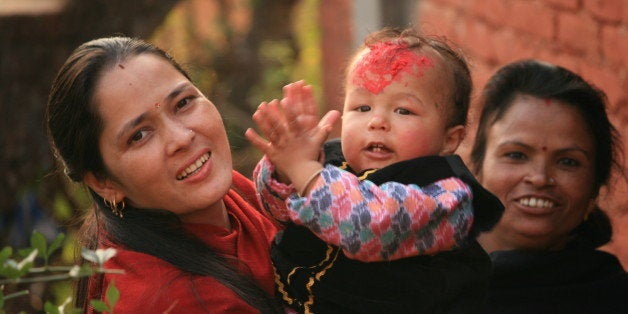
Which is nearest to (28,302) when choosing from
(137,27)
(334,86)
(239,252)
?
(137,27)

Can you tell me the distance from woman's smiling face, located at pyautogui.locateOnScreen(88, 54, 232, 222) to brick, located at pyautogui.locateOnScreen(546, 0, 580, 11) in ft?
7.63

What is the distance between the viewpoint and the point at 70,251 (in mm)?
4336

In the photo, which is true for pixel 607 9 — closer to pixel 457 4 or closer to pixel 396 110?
pixel 457 4

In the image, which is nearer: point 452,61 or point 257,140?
point 257,140

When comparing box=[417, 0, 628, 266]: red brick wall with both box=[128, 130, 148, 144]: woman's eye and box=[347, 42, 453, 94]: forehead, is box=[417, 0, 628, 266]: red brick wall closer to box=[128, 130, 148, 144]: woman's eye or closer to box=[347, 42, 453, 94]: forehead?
box=[347, 42, 453, 94]: forehead

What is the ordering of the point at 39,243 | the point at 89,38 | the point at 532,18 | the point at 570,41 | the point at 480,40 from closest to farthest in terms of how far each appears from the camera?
the point at 39,243
the point at 89,38
the point at 570,41
the point at 532,18
the point at 480,40

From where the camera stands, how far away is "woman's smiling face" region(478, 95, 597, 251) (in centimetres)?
325

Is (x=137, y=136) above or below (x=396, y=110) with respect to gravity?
below

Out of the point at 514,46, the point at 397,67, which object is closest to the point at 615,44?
the point at 514,46

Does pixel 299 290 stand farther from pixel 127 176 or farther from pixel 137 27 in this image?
pixel 137 27

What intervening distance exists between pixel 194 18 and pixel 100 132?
6.38m

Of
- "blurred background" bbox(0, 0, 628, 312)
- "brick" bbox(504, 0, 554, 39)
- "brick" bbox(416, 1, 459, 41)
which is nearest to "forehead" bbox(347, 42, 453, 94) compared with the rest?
"blurred background" bbox(0, 0, 628, 312)

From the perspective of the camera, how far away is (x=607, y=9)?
4.29 meters

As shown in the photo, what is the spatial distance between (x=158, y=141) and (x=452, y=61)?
0.81 meters
